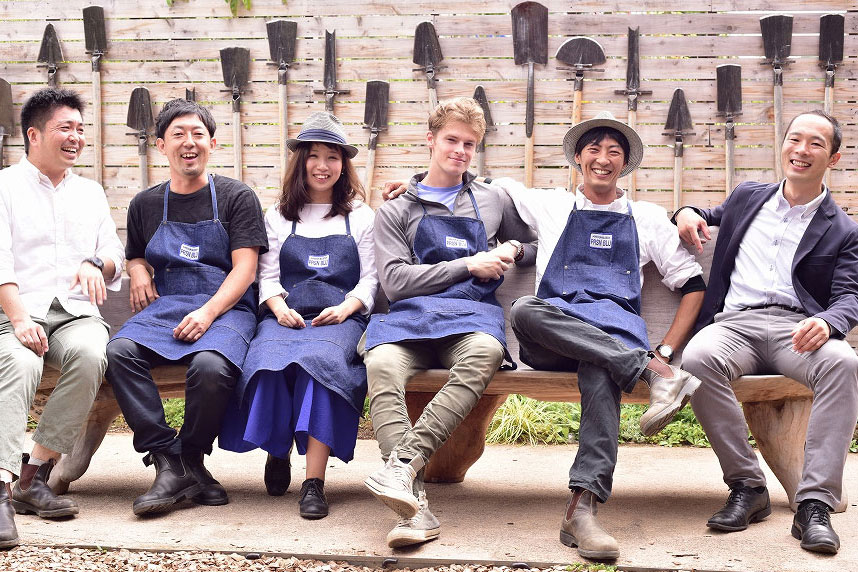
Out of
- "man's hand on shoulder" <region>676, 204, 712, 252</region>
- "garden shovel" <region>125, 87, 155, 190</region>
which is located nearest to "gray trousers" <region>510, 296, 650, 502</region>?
"man's hand on shoulder" <region>676, 204, 712, 252</region>

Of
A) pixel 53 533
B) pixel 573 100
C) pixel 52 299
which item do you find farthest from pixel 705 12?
pixel 53 533

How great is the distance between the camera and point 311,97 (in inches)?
236

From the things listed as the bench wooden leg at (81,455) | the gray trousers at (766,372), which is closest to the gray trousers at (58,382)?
the bench wooden leg at (81,455)

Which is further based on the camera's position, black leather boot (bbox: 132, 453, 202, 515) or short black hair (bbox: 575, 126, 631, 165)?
short black hair (bbox: 575, 126, 631, 165)

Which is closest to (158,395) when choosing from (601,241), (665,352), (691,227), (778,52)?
(601,241)

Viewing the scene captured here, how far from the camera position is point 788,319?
336 centimetres

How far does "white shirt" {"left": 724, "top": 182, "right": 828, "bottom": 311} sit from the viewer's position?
11.3 ft

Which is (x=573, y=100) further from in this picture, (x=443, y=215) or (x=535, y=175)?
(x=443, y=215)

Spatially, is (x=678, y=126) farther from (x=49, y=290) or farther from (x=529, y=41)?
(x=49, y=290)

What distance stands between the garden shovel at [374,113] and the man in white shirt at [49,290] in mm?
2335

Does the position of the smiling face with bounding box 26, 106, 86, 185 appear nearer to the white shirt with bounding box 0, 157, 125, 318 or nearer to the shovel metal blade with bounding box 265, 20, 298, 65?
the white shirt with bounding box 0, 157, 125, 318

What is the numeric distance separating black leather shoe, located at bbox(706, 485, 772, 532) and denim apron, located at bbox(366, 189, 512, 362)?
92 cm

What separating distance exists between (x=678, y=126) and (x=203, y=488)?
374 cm

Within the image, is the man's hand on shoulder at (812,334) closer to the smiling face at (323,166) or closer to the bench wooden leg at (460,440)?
the bench wooden leg at (460,440)
